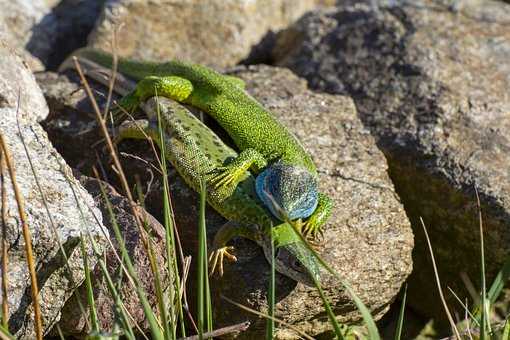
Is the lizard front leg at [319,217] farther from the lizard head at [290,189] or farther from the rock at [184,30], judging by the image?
the rock at [184,30]

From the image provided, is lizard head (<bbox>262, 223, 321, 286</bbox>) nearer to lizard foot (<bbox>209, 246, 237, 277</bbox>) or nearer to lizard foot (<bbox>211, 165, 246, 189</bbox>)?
lizard foot (<bbox>209, 246, 237, 277</bbox>)

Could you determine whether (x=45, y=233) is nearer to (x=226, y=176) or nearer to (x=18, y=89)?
(x=226, y=176)

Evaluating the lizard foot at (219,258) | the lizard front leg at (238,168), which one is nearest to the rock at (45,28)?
the lizard front leg at (238,168)

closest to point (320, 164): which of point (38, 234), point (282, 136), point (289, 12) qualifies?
point (282, 136)

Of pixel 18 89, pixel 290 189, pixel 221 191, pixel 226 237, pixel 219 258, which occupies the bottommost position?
pixel 219 258

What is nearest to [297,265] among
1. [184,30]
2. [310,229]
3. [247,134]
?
[310,229]

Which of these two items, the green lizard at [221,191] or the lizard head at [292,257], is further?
the green lizard at [221,191]

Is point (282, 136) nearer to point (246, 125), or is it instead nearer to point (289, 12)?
point (246, 125)
